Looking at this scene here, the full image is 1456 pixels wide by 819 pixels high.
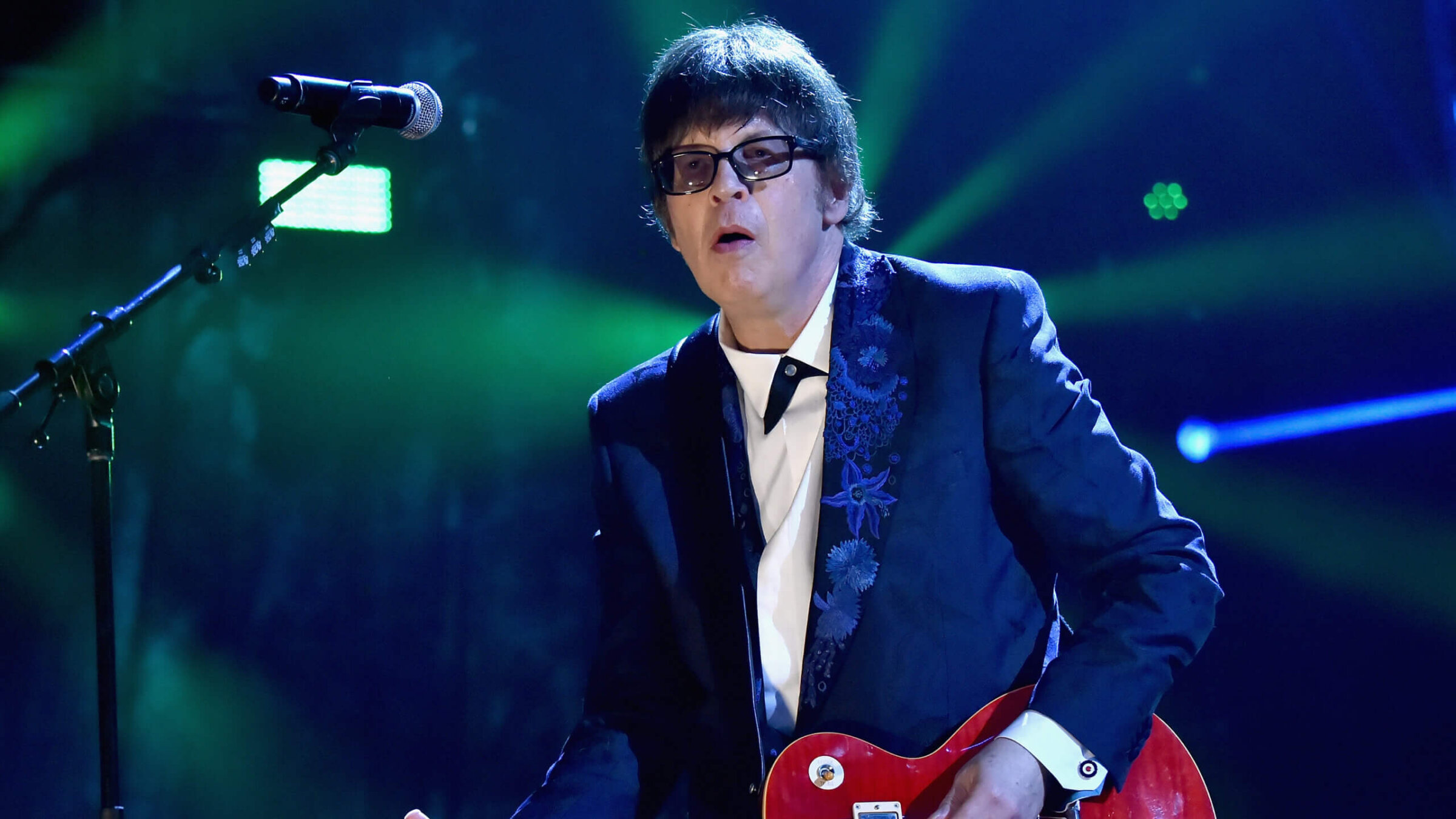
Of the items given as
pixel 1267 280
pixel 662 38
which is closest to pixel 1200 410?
pixel 1267 280

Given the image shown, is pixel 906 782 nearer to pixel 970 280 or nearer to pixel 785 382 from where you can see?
pixel 785 382

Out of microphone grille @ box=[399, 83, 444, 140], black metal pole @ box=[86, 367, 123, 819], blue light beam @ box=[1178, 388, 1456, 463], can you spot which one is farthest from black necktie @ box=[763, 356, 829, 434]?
blue light beam @ box=[1178, 388, 1456, 463]

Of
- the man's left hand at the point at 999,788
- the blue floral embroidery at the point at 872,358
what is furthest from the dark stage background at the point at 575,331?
the man's left hand at the point at 999,788

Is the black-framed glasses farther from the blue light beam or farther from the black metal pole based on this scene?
the blue light beam

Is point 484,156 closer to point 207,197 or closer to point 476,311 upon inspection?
point 476,311

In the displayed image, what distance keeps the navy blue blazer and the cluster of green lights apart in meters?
2.04

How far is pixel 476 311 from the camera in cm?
354

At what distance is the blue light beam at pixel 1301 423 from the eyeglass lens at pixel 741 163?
2285 millimetres

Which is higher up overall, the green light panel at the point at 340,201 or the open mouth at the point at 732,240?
the green light panel at the point at 340,201

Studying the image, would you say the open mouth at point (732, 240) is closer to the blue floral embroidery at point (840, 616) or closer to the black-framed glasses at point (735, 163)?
the black-framed glasses at point (735, 163)

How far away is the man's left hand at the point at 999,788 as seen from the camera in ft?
4.75

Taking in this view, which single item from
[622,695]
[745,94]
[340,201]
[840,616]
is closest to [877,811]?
[840,616]

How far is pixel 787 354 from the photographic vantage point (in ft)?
6.34

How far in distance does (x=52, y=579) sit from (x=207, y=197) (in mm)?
1173
